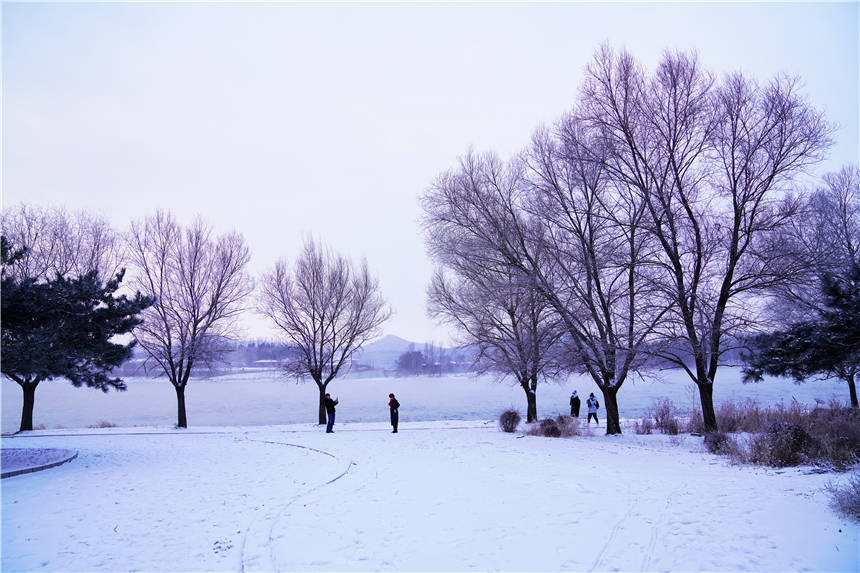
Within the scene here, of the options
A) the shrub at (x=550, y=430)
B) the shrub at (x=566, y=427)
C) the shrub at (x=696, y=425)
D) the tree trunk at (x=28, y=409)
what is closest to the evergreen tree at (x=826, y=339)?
the shrub at (x=696, y=425)

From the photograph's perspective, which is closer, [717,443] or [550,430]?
[717,443]

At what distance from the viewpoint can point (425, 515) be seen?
7148 mm

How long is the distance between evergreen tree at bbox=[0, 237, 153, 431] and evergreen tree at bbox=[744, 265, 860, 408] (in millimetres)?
15498

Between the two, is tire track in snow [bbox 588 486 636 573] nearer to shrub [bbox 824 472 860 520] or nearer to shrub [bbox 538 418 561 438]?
shrub [bbox 824 472 860 520]

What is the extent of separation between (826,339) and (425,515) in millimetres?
8201

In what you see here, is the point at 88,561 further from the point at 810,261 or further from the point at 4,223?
the point at 4,223

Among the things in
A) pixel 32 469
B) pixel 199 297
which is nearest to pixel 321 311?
pixel 199 297

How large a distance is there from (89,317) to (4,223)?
14018mm

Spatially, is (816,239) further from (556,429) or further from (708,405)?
(556,429)

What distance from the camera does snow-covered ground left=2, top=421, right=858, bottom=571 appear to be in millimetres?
5465

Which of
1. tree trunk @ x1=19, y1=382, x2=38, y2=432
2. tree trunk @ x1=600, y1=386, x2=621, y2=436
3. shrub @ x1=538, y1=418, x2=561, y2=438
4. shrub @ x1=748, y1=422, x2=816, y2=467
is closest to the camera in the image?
shrub @ x1=748, y1=422, x2=816, y2=467

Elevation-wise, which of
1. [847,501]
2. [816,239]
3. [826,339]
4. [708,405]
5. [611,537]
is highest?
[816,239]

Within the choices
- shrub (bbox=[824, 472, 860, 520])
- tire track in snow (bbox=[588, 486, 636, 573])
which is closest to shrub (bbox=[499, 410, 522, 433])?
tire track in snow (bbox=[588, 486, 636, 573])

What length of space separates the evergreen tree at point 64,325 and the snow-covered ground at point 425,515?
244 cm
